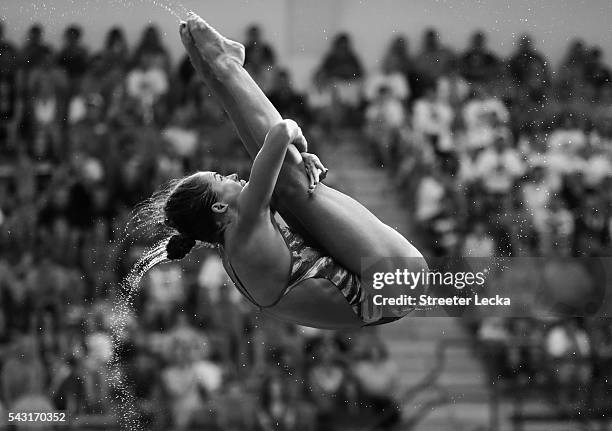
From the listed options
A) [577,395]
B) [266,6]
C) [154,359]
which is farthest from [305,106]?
[577,395]

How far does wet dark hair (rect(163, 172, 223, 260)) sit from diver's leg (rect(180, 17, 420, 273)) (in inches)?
8.8

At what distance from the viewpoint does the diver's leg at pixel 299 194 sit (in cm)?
378

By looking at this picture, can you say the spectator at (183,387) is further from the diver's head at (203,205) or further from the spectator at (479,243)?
the diver's head at (203,205)

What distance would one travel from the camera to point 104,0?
7.73m

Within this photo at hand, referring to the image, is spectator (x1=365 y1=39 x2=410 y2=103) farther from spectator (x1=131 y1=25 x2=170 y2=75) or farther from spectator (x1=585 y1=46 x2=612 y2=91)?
spectator (x1=131 y1=25 x2=170 y2=75)

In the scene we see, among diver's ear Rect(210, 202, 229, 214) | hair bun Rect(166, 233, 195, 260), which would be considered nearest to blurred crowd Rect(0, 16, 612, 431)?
hair bun Rect(166, 233, 195, 260)

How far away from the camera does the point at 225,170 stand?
22.4ft

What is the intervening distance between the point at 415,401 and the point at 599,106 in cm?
268

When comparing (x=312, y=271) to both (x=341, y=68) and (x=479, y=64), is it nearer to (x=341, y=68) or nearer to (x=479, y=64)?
(x=341, y=68)

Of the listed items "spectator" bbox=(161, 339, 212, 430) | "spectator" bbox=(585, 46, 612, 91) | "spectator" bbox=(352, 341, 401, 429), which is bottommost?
"spectator" bbox=(161, 339, 212, 430)

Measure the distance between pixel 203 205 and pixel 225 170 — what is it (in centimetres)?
308

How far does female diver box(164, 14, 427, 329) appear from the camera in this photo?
3.74m

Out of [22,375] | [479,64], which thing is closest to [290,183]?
[22,375]

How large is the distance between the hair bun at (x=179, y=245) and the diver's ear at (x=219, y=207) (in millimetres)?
187
